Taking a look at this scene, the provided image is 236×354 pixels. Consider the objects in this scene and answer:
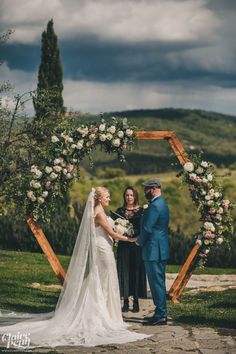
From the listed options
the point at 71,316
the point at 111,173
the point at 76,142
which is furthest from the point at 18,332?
the point at 111,173

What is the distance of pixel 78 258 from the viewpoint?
11.0 metres

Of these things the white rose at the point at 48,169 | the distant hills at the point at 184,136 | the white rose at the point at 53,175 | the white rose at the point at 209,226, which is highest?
the distant hills at the point at 184,136

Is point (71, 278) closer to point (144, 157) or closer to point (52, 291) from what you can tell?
point (52, 291)

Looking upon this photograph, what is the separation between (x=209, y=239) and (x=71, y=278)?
3532 mm

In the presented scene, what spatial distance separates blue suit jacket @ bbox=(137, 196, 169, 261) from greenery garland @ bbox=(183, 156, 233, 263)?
258 centimetres

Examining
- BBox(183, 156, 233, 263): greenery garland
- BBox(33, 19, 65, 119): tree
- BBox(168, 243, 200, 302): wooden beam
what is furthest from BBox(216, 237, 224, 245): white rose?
BBox(33, 19, 65, 119): tree

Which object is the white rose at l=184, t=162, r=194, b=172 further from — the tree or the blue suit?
the tree

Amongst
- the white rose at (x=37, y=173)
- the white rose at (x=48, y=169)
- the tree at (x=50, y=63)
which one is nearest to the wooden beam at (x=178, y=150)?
the white rose at (x=48, y=169)

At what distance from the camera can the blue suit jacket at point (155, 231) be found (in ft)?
35.3

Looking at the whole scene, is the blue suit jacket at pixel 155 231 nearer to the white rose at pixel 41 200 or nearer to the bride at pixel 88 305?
the bride at pixel 88 305

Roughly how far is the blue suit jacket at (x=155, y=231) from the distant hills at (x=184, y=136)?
185 feet

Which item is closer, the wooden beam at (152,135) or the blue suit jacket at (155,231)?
the blue suit jacket at (155,231)

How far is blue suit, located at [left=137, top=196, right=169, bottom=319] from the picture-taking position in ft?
35.4

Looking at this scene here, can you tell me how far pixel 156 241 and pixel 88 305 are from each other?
143 centimetres
